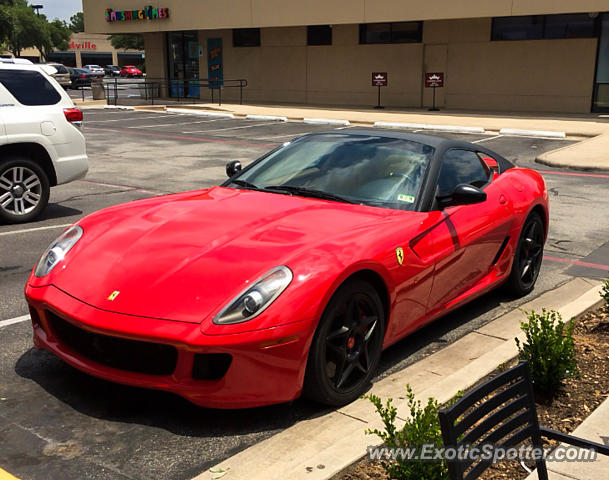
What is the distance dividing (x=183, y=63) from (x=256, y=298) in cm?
3647

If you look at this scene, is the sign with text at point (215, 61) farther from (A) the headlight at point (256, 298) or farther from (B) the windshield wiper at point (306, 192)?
(A) the headlight at point (256, 298)

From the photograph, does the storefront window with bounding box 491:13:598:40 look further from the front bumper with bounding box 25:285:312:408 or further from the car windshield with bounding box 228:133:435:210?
the front bumper with bounding box 25:285:312:408

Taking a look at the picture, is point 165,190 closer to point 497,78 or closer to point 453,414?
point 453,414

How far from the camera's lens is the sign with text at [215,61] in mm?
36469

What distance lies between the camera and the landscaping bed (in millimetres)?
3402

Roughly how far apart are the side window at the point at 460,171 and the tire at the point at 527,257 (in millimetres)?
682

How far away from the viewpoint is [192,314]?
3.67 meters

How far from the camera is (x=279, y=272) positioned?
151 inches

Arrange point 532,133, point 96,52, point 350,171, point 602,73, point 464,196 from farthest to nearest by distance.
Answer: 1. point 96,52
2. point 602,73
3. point 532,133
4. point 350,171
5. point 464,196

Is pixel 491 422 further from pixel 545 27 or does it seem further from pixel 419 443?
pixel 545 27

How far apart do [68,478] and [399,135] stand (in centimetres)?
351

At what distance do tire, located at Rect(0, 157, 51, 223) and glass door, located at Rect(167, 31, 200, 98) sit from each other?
29.3m

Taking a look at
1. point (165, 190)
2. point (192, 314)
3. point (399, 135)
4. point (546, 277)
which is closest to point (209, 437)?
point (192, 314)

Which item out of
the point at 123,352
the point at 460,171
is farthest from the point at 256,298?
the point at 460,171
